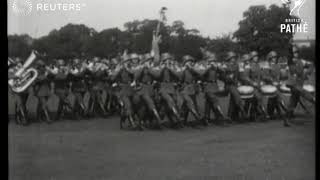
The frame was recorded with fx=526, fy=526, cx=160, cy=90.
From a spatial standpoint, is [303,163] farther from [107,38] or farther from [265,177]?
[107,38]

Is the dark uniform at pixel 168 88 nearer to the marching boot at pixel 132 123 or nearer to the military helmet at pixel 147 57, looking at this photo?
the military helmet at pixel 147 57

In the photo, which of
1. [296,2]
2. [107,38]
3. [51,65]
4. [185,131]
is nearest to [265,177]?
[185,131]

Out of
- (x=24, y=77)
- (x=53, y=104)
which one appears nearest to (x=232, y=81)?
(x=53, y=104)

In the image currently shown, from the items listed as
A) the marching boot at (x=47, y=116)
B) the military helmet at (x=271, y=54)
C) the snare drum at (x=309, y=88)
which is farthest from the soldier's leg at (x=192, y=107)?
the marching boot at (x=47, y=116)

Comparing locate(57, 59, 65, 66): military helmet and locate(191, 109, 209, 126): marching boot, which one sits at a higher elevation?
locate(57, 59, 65, 66): military helmet

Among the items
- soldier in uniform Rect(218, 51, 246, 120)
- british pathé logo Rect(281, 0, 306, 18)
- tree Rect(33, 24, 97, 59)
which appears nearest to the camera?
british pathé logo Rect(281, 0, 306, 18)

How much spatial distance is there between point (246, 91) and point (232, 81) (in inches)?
7.3

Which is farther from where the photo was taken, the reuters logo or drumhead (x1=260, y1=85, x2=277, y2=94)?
drumhead (x1=260, y1=85, x2=277, y2=94)

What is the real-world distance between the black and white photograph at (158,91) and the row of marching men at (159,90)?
0.03 ft

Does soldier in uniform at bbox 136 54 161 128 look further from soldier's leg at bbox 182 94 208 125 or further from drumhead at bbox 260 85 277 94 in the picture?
drumhead at bbox 260 85 277 94

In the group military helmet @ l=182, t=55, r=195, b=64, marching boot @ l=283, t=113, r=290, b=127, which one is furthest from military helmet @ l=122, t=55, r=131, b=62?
marching boot @ l=283, t=113, r=290, b=127

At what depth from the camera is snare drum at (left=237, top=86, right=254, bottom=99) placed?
17.4 ft

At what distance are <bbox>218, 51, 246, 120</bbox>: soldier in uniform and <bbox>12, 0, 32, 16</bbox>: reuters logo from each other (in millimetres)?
1972

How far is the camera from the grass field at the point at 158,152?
5156mm
